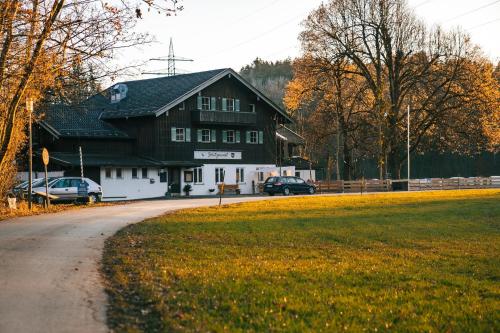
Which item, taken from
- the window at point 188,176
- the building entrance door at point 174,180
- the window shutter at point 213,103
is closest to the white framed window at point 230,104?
the window shutter at point 213,103

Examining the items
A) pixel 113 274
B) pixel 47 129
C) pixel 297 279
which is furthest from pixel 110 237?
pixel 47 129

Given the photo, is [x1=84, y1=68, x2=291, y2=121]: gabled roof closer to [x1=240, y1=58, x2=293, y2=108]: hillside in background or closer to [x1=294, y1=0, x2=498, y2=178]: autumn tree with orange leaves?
[x1=294, y1=0, x2=498, y2=178]: autumn tree with orange leaves

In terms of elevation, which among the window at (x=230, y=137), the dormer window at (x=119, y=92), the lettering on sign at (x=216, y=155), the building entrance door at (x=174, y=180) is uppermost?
the dormer window at (x=119, y=92)

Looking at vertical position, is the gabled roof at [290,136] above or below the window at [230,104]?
A: below

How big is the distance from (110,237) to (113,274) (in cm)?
674

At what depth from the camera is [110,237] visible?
61.5 feet

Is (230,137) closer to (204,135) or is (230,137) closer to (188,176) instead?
(204,135)

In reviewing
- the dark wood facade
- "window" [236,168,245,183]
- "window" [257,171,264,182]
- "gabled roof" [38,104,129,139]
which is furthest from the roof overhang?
"window" [236,168,245,183]

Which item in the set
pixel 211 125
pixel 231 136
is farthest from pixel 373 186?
pixel 211 125

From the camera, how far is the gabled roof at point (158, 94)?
2297 inches

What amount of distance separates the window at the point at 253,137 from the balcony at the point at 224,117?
159 cm

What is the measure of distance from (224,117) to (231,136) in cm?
294

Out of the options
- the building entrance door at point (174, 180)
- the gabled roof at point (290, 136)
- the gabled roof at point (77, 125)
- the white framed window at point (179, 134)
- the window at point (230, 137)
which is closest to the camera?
the gabled roof at point (77, 125)

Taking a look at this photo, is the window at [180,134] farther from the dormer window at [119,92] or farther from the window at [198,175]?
the dormer window at [119,92]
